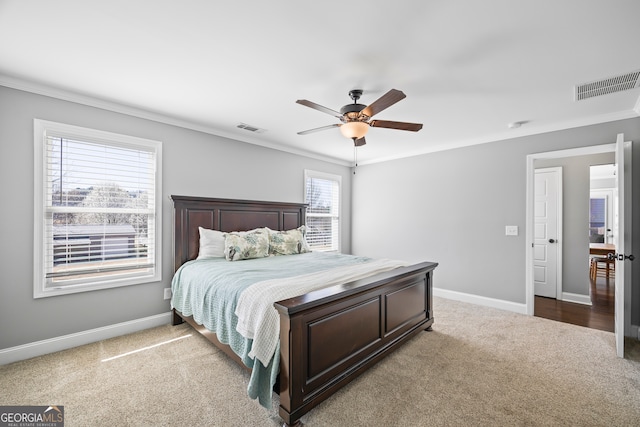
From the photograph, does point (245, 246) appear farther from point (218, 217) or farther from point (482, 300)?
point (482, 300)

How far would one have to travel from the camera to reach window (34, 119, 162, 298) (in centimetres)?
264

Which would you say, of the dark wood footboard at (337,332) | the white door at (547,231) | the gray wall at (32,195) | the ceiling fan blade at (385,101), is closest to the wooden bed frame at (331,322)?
the dark wood footboard at (337,332)

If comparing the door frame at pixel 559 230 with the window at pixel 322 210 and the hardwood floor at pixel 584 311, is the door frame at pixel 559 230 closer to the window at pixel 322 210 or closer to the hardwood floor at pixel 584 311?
the hardwood floor at pixel 584 311

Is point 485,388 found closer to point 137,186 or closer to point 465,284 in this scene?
point 465,284

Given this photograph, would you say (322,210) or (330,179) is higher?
(330,179)

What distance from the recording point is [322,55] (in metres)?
2.11

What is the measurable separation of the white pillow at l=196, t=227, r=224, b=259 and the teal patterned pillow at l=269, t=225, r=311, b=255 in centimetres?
66

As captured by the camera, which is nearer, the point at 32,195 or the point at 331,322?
the point at 331,322

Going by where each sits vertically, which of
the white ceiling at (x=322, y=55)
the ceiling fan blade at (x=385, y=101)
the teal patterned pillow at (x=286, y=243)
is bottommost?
the teal patterned pillow at (x=286, y=243)

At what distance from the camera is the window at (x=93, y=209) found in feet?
8.67

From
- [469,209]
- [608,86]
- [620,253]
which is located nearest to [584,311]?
[620,253]

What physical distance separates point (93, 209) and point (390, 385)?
3280mm

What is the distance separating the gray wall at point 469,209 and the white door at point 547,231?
40.2 inches

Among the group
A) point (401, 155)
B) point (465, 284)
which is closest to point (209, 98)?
point (401, 155)
